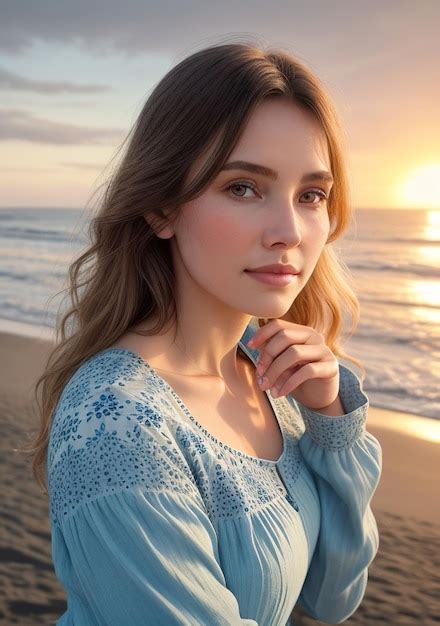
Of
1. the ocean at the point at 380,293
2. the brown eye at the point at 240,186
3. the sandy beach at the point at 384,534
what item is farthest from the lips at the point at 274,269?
the sandy beach at the point at 384,534

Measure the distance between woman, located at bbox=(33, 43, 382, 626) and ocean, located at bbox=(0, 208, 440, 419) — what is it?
622 mm

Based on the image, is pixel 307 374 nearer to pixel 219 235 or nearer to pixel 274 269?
pixel 274 269

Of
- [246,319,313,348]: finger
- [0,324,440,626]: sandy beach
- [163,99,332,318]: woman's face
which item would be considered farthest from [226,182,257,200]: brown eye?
[0,324,440,626]: sandy beach

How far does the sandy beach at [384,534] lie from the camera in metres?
4.13

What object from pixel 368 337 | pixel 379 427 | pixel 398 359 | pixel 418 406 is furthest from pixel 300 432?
pixel 368 337

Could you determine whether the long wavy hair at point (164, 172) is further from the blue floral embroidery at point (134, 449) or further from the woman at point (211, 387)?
the blue floral embroidery at point (134, 449)

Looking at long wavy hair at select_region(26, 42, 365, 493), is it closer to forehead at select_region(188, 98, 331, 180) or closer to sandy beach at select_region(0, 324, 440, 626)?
forehead at select_region(188, 98, 331, 180)

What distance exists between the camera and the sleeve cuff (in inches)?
91.3

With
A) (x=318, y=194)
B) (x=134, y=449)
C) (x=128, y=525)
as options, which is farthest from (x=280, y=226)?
(x=128, y=525)

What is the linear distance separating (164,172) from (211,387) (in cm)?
63

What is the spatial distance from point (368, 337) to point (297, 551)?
9552mm

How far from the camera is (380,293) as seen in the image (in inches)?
632

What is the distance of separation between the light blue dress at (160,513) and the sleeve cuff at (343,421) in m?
0.15

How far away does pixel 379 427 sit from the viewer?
6.96m
